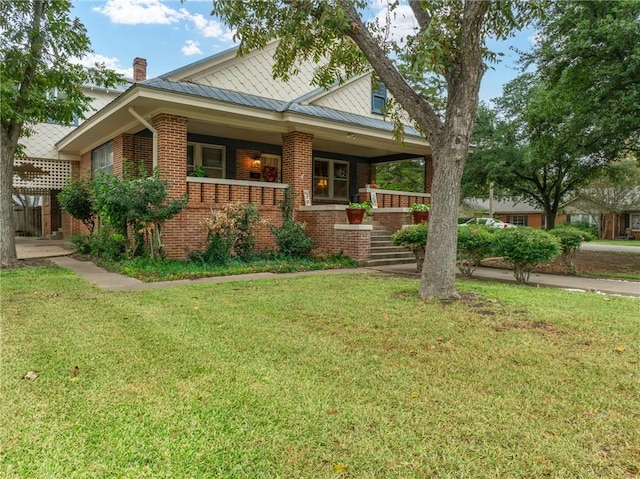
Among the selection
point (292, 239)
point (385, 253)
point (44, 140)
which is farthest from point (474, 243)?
point (44, 140)

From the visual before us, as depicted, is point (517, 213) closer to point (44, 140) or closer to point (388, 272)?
point (388, 272)

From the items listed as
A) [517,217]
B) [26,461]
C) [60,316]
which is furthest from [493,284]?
[517,217]

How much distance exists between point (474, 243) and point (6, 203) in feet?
31.8

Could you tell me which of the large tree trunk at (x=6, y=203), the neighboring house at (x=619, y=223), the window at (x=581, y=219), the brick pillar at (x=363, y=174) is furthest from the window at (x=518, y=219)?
the large tree trunk at (x=6, y=203)

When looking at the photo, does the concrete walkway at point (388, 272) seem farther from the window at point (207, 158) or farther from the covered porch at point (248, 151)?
the window at point (207, 158)

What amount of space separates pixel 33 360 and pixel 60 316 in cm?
152

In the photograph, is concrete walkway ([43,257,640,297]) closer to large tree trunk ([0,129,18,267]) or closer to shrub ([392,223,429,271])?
shrub ([392,223,429,271])

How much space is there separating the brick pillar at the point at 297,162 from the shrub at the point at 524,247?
5.37m

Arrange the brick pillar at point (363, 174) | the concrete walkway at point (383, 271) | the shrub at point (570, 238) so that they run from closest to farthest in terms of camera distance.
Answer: the concrete walkway at point (383, 271), the shrub at point (570, 238), the brick pillar at point (363, 174)

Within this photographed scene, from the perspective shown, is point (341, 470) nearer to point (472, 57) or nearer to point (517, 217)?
point (472, 57)

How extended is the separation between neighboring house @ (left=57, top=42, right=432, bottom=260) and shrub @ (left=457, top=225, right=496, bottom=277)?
2670 millimetres

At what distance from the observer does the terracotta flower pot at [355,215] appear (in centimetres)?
1042

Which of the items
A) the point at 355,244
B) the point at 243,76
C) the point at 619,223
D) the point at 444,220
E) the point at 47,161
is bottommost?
the point at 355,244

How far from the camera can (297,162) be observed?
36.9 feet
